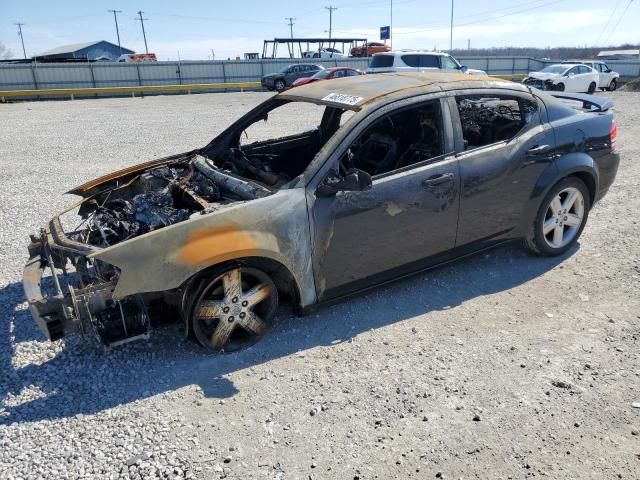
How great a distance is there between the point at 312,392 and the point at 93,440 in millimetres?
1262

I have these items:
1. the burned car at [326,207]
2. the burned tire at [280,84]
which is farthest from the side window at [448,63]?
the burned car at [326,207]

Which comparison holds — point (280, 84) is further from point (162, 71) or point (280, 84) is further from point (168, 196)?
point (168, 196)

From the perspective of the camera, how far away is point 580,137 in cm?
465

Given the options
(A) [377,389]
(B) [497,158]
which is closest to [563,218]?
(B) [497,158]

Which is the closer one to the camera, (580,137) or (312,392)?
(312,392)

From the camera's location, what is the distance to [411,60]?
20359 mm

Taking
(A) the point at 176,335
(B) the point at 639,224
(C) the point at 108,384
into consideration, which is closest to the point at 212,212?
(A) the point at 176,335

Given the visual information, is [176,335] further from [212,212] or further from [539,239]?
[539,239]

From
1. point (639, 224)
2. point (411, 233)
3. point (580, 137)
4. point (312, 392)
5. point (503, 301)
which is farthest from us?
point (639, 224)

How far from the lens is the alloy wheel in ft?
15.4

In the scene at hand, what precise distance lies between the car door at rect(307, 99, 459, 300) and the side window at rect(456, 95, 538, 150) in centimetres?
43

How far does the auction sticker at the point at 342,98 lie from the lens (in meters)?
3.91

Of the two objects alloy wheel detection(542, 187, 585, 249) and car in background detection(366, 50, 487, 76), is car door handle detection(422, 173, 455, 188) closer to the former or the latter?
alloy wheel detection(542, 187, 585, 249)

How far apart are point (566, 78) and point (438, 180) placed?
21448 millimetres
